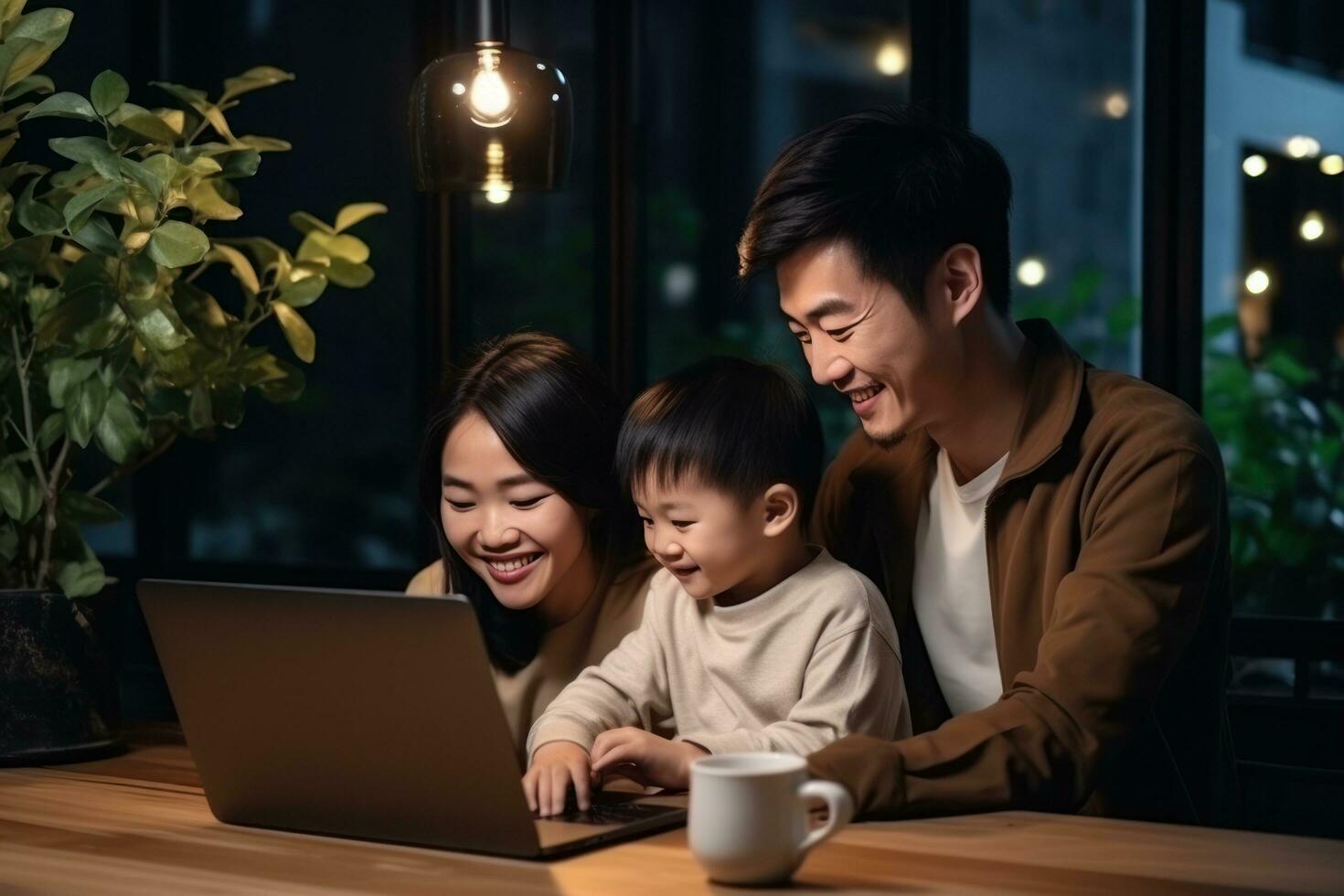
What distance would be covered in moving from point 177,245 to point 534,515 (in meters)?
0.49

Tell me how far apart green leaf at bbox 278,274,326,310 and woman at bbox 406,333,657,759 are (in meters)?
0.32

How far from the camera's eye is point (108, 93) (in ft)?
6.09

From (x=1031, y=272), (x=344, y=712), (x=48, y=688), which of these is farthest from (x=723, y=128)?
(x=344, y=712)

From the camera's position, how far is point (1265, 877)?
1204 mm

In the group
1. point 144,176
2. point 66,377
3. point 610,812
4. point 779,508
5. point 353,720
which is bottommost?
point 610,812

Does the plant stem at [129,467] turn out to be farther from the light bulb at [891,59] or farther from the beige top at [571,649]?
the light bulb at [891,59]

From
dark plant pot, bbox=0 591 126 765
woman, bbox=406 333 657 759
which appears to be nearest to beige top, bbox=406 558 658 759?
woman, bbox=406 333 657 759

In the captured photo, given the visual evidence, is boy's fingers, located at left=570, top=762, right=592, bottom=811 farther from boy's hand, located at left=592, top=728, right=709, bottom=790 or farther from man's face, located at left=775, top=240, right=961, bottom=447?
man's face, located at left=775, top=240, right=961, bottom=447

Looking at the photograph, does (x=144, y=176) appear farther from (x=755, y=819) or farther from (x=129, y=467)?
(x=755, y=819)

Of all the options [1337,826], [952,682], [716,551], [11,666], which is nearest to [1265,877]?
[716,551]

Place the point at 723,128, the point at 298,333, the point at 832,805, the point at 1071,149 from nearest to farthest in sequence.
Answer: the point at 832,805 < the point at 298,333 < the point at 1071,149 < the point at 723,128

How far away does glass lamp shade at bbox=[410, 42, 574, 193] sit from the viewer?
1.85 m

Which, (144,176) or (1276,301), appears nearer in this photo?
(144,176)

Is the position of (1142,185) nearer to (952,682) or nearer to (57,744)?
(952,682)
